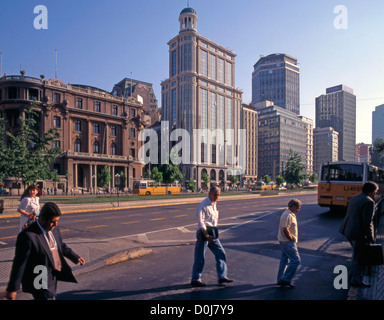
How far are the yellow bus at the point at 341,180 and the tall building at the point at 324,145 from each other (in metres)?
151

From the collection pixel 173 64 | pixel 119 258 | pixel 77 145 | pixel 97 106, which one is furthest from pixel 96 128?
pixel 119 258

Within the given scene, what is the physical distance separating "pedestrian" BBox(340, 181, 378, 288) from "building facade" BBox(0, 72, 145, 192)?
4702 cm

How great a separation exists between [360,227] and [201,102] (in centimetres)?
8847

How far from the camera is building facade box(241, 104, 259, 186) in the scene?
12362cm

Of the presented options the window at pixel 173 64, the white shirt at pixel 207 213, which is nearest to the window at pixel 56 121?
the window at pixel 173 64

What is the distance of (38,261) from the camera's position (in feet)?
10.2

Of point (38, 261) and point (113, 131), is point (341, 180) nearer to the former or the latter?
point (38, 261)

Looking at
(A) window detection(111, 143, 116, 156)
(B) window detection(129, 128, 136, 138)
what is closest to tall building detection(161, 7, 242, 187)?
(B) window detection(129, 128, 136, 138)

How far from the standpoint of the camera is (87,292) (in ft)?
16.7

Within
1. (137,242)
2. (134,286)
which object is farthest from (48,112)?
(134,286)

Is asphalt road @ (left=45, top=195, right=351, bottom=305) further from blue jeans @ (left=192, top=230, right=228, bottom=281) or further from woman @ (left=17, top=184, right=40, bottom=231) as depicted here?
woman @ (left=17, top=184, right=40, bottom=231)

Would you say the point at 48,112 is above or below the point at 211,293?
above

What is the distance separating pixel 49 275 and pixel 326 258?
7.10 m
